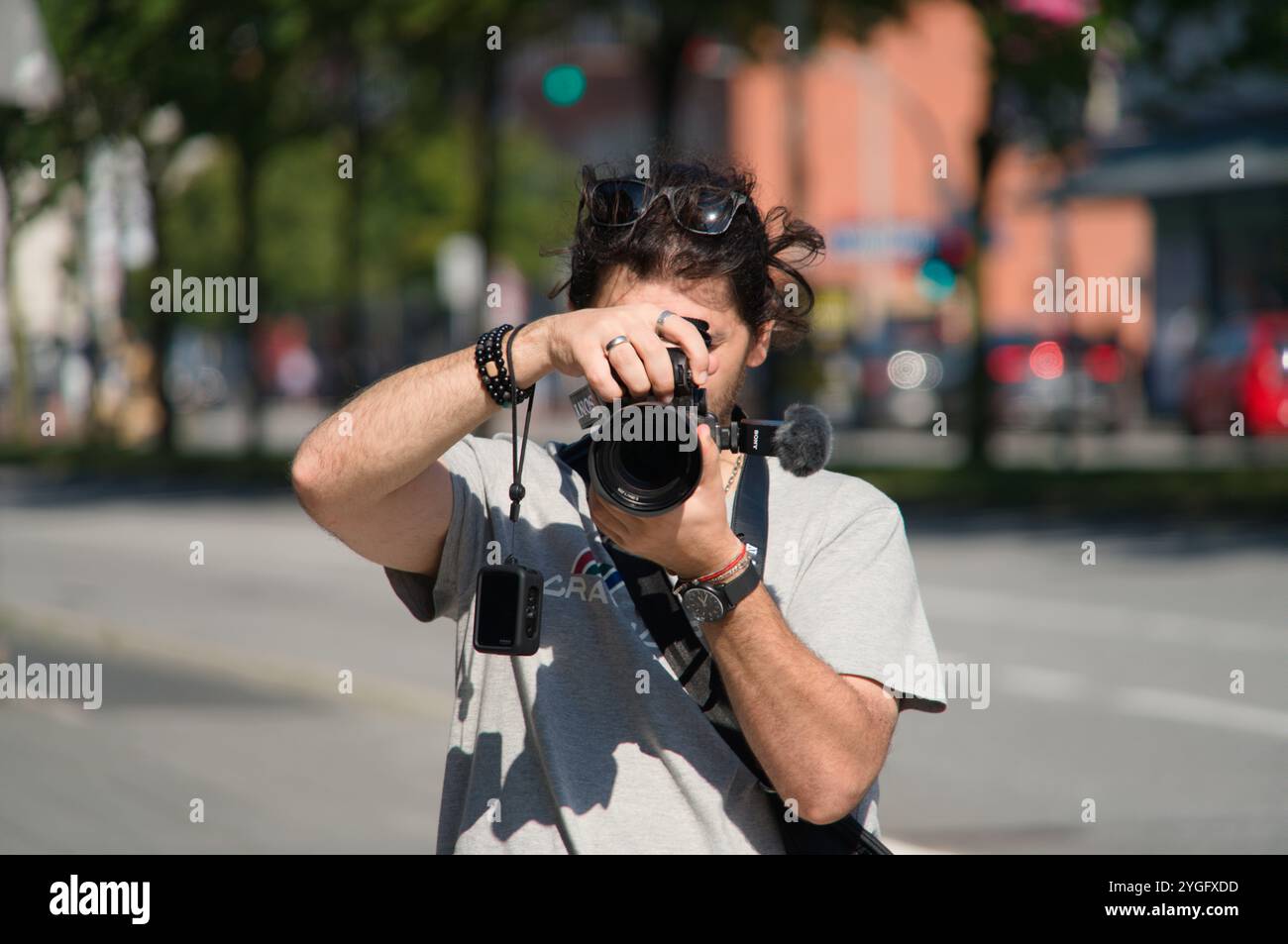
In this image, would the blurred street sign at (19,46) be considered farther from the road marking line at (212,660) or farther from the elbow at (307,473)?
the elbow at (307,473)

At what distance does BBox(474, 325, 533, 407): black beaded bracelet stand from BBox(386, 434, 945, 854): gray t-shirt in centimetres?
32

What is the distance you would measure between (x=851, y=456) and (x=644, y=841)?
24.1m

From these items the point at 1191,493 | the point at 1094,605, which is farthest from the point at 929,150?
the point at 1094,605

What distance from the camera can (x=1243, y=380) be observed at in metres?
24.4

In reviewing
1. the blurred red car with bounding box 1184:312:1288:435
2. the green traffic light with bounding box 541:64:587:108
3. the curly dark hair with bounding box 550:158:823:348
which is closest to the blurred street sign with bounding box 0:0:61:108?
the green traffic light with bounding box 541:64:587:108

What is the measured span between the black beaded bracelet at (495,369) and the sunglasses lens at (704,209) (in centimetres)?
30

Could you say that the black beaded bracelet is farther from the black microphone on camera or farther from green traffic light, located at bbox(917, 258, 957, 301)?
green traffic light, located at bbox(917, 258, 957, 301)

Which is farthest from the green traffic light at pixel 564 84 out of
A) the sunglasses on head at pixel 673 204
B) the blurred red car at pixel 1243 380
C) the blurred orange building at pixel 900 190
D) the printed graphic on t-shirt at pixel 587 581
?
Result: the blurred orange building at pixel 900 190

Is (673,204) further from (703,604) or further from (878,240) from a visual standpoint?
(878,240)

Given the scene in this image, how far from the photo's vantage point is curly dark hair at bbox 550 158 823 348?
2186mm

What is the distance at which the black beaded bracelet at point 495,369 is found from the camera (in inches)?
79.6

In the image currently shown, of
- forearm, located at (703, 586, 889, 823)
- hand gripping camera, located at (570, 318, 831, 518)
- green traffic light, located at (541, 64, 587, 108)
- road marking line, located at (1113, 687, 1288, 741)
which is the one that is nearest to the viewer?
hand gripping camera, located at (570, 318, 831, 518)

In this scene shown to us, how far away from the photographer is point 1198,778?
272 inches

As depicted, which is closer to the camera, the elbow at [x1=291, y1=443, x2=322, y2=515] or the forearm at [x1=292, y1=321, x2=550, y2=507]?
the forearm at [x1=292, y1=321, x2=550, y2=507]
